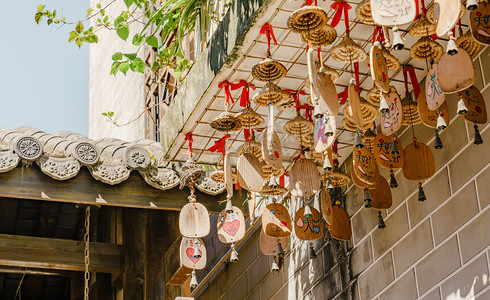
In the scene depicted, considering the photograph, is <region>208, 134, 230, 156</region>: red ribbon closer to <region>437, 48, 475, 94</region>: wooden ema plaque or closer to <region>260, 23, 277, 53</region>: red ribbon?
<region>260, 23, 277, 53</region>: red ribbon

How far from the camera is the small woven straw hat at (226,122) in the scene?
15.7 ft

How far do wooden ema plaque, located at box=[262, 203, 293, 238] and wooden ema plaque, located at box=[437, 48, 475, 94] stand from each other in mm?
1598

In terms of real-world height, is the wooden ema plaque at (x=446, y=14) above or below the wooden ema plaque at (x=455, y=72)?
above

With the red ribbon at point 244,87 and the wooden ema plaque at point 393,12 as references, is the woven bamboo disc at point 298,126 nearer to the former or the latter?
the red ribbon at point 244,87

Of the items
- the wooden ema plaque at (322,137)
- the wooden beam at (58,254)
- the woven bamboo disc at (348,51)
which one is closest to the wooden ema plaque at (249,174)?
the wooden ema plaque at (322,137)

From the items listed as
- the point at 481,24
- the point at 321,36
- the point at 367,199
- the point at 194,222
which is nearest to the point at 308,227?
the point at 367,199

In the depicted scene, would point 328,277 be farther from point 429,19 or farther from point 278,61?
point 429,19

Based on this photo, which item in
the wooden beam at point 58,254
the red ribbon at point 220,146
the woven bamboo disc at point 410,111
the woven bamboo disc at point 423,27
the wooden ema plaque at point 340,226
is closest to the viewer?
the woven bamboo disc at point 423,27

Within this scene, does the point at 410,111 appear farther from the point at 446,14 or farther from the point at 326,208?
the point at 446,14

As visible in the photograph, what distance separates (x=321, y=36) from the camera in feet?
13.3

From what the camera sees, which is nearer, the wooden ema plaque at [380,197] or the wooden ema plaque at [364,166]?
the wooden ema plaque at [364,166]

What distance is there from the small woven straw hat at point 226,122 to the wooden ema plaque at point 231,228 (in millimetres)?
661

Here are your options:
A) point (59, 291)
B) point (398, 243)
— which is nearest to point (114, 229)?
point (59, 291)

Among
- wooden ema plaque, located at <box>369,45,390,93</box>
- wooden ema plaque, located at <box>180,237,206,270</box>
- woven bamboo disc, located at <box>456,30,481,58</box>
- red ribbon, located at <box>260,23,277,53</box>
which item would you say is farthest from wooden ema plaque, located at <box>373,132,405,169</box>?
wooden ema plaque, located at <box>180,237,206,270</box>
